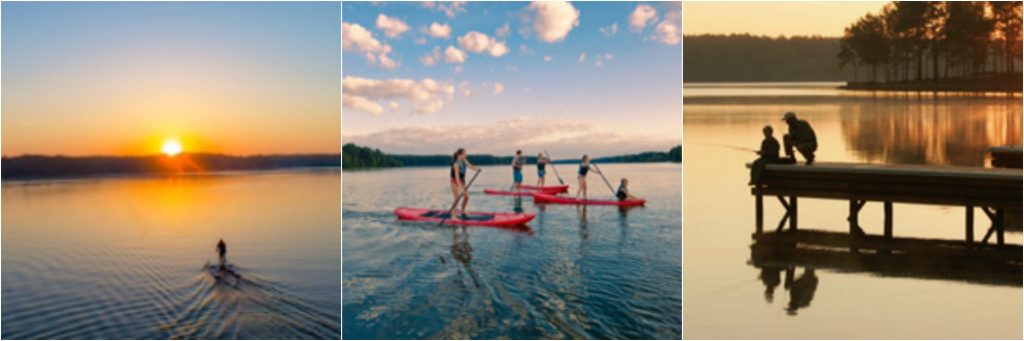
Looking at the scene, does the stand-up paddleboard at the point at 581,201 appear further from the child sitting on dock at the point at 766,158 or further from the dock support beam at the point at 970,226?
the dock support beam at the point at 970,226

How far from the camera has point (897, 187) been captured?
11.2 metres

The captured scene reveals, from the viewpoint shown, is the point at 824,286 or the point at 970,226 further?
the point at 970,226

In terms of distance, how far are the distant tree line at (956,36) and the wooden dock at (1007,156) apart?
39.0 meters

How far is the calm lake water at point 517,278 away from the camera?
816 cm

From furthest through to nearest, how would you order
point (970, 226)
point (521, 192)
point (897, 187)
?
point (521, 192), point (897, 187), point (970, 226)

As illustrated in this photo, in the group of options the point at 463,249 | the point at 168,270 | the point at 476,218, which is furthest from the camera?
the point at 476,218

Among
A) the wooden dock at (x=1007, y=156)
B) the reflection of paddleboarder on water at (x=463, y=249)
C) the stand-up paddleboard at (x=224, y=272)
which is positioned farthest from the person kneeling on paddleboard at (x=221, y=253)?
the wooden dock at (x=1007, y=156)

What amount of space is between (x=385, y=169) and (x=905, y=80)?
160ft

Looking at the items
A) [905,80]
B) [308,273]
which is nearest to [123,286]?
[308,273]

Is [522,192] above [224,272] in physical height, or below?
above

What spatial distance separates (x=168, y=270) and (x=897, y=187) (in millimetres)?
12774

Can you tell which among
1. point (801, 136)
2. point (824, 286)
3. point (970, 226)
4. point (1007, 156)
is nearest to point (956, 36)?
point (1007, 156)

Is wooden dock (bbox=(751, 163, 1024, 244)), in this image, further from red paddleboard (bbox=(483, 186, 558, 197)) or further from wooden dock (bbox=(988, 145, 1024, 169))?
red paddleboard (bbox=(483, 186, 558, 197))

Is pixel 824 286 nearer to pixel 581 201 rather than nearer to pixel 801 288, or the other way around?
pixel 801 288
